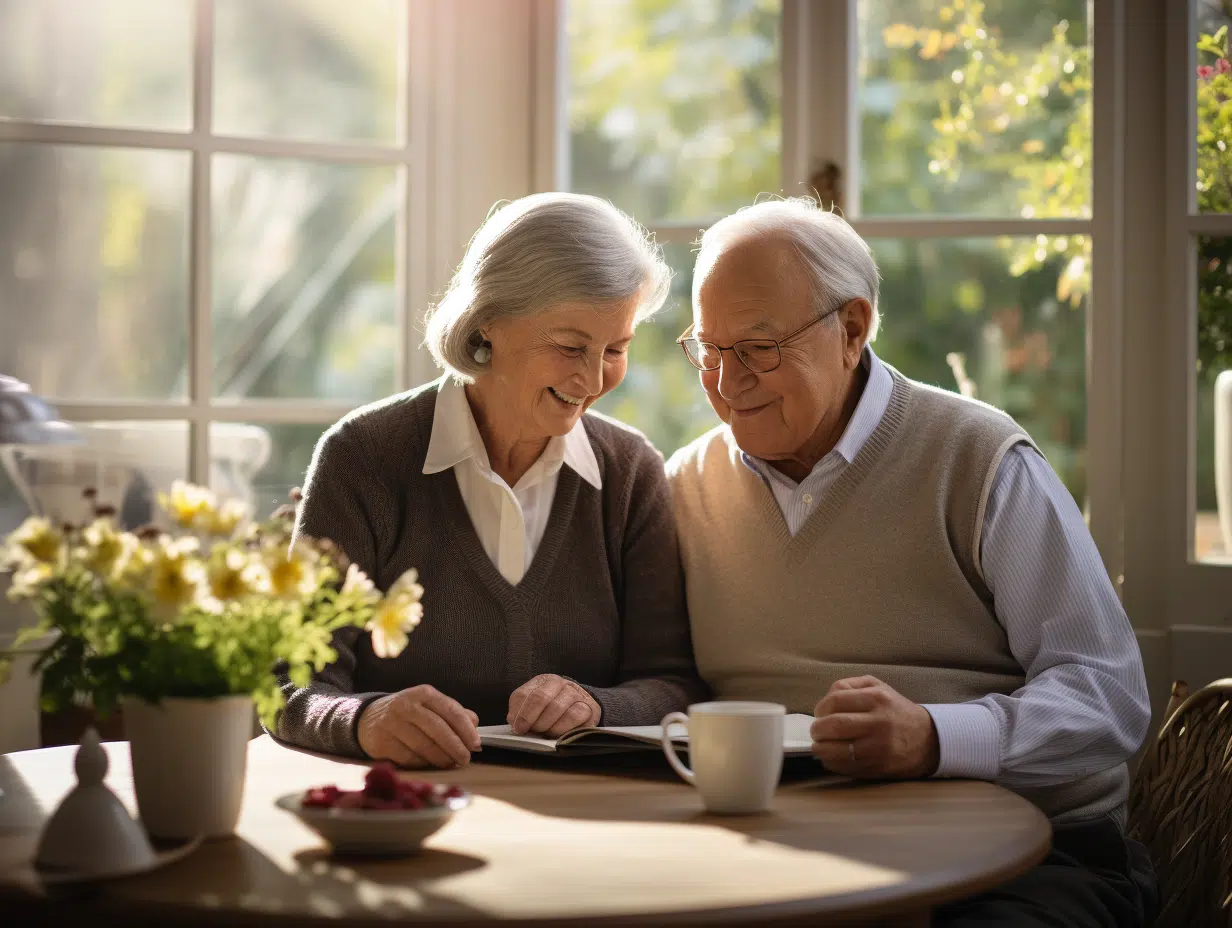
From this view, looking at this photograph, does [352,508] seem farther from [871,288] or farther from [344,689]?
[871,288]

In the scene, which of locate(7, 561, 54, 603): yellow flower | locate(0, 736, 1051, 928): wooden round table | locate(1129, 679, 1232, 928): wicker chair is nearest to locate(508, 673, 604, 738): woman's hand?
locate(0, 736, 1051, 928): wooden round table

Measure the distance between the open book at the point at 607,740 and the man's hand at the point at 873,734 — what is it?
1.2 inches

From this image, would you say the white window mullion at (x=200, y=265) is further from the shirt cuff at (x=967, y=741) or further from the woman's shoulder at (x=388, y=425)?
the shirt cuff at (x=967, y=741)

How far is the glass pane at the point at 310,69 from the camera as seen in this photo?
2480mm

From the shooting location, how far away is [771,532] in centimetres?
188

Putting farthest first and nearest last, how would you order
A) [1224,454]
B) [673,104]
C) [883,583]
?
[673,104]
[1224,454]
[883,583]

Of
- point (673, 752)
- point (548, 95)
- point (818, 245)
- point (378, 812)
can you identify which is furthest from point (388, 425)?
point (548, 95)

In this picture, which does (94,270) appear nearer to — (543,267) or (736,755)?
(543,267)

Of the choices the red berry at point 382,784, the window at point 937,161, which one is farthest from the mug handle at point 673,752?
the window at point 937,161

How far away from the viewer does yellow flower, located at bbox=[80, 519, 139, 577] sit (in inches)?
44.4

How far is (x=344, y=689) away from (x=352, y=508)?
244mm

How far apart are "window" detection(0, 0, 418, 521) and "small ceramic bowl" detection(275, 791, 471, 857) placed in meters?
1.39

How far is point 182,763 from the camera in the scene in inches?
47.0

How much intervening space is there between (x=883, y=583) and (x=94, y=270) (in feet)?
4.86
